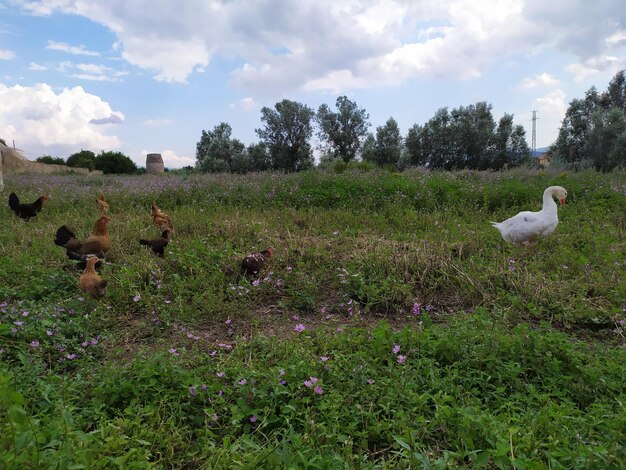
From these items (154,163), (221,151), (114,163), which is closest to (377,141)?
(221,151)

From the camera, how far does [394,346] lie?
9.20 feet

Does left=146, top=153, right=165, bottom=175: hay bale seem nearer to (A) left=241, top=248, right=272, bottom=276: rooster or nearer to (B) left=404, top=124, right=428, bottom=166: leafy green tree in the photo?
(B) left=404, top=124, right=428, bottom=166: leafy green tree

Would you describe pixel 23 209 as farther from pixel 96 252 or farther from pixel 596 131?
pixel 596 131

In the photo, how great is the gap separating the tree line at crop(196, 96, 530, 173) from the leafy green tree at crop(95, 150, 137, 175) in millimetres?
8190

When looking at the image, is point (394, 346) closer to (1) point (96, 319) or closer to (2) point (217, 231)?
(1) point (96, 319)

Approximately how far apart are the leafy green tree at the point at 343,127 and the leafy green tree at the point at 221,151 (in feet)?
17.6

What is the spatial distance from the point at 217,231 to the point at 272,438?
416 centimetres

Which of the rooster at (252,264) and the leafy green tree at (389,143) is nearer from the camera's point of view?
the rooster at (252,264)

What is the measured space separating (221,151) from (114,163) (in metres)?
10.5

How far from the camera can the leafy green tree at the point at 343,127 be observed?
26.3 m

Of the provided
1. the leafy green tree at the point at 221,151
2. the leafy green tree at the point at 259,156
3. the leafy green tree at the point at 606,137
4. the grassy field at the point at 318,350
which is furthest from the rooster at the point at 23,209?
the leafy green tree at the point at 606,137

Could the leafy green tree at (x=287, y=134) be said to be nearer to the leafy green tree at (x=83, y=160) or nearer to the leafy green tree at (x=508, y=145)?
the leafy green tree at (x=508, y=145)

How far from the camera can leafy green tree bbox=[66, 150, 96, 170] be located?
31.4 m

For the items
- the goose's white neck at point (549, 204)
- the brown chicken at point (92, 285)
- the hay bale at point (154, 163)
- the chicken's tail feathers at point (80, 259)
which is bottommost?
the brown chicken at point (92, 285)
